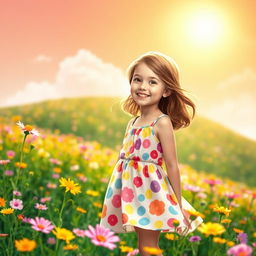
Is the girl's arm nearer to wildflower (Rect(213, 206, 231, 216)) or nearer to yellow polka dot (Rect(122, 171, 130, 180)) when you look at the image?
yellow polka dot (Rect(122, 171, 130, 180))

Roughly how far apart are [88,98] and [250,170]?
5.48 m

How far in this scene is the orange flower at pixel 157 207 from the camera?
7.53ft

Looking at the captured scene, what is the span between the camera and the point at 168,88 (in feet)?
8.38

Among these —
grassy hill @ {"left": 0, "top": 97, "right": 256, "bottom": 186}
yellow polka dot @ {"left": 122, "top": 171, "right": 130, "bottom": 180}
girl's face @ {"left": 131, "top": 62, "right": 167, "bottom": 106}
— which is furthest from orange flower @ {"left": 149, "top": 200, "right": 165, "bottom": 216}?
grassy hill @ {"left": 0, "top": 97, "right": 256, "bottom": 186}

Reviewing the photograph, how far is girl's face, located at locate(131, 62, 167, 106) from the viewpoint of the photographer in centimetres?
243

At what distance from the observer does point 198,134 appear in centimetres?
1127

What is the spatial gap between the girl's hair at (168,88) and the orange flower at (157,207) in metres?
0.59

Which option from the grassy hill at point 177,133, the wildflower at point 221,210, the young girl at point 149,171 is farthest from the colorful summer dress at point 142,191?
the grassy hill at point 177,133

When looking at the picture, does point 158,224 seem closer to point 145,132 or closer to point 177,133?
point 145,132

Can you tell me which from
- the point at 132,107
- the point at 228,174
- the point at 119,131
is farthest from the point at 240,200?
the point at 119,131

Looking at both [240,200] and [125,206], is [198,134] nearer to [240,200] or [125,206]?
[240,200]

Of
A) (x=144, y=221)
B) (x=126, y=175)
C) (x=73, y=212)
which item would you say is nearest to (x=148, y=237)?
(x=144, y=221)

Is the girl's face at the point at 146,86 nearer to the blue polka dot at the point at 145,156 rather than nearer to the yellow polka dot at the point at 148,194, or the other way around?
the blue polka dot at the point at 145,156

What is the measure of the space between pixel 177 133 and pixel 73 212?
801cm
